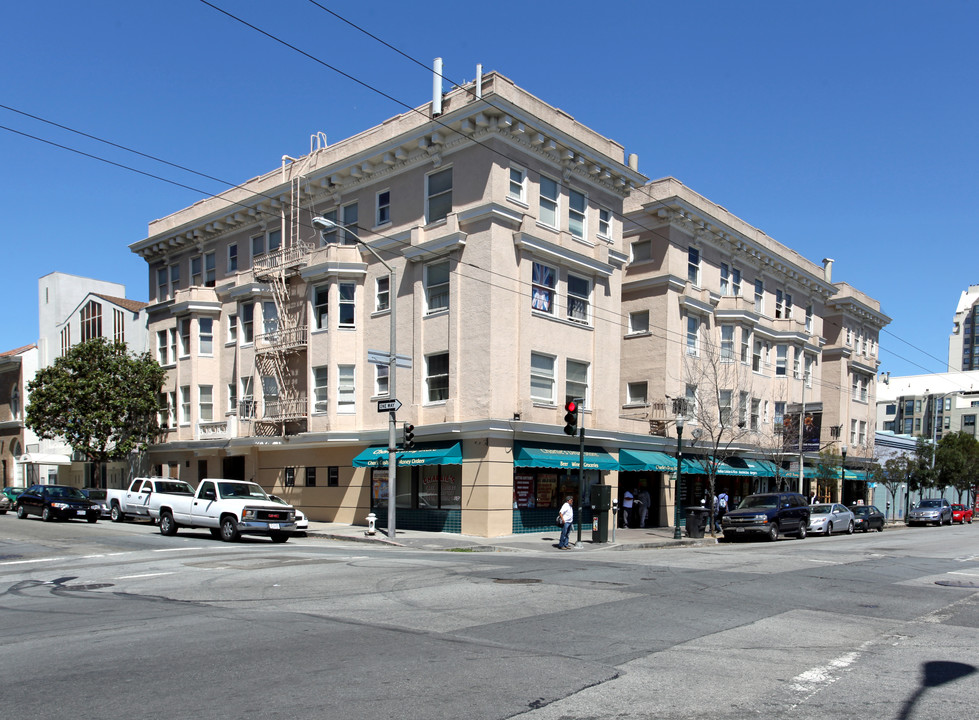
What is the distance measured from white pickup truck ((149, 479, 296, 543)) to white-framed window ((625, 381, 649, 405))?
17576 mm

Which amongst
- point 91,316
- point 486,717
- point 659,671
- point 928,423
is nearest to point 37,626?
point 486,717

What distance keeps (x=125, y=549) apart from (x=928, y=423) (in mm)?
68097

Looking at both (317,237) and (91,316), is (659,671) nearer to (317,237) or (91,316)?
(317,237)

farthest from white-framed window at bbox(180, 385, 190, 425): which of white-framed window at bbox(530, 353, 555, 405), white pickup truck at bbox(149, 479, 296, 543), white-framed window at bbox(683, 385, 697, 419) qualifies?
white-framed window at bbox(683, 385, 697, 419)

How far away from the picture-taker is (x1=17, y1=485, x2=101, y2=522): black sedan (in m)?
32.0

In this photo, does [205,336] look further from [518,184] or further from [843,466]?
[843,466]

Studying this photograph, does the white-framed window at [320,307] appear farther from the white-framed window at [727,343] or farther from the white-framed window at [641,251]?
the white-framed window at [727,343]

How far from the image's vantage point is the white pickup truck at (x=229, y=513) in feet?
74.0

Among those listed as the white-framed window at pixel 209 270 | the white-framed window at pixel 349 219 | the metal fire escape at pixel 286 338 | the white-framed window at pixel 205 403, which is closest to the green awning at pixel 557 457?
the metal fire escape at pixel 286 338

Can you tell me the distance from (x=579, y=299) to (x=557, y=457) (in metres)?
6.05

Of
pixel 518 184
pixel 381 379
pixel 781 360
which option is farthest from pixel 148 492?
pixel 781 360

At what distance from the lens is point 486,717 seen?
6.21m

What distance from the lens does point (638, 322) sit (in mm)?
36656

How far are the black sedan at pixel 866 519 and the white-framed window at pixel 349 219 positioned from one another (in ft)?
80.3
